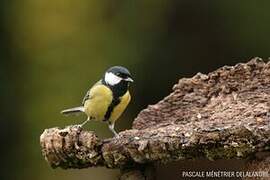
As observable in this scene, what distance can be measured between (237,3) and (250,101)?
3.51 metres

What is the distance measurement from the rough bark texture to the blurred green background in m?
3.11

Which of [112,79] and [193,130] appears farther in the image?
[112,79]

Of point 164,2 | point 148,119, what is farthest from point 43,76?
point 148,119

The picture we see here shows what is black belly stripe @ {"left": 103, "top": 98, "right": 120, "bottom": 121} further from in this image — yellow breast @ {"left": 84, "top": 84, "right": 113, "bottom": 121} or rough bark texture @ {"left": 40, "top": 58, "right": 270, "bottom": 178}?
rough bark texture @ {"left": 40, "top": 58, "right": 270, "bottom": 178}

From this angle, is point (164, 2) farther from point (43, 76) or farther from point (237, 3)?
point (43, 76)

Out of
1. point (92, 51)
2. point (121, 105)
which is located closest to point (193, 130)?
point (121, 105)

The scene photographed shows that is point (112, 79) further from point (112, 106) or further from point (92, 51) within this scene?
point (92, 51)

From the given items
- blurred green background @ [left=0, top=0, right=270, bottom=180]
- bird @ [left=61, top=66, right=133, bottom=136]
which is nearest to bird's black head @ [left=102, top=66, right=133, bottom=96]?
bird @ [left=61, top=66, right=133, bottom=136]

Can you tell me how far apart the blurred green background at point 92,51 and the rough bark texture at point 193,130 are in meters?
3.11

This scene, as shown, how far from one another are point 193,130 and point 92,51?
3673 mm

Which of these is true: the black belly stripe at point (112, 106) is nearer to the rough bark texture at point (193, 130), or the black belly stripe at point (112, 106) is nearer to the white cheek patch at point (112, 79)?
the white cheek patch at point (112, 79)

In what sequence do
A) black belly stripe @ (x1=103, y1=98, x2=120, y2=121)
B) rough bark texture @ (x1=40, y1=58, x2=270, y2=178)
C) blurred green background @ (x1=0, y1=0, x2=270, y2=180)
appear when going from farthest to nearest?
blurred green background @ (x1=0, y1=0, x2=270, y2=180)
black belly stripe @ (x1=103, y1=98, x2=120, y2=121)
rough bark texture @ (x1=40, y1=58, x2=270, y2=178)

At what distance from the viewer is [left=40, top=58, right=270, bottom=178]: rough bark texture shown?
2.14 metres

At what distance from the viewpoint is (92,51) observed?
19.1 feet
